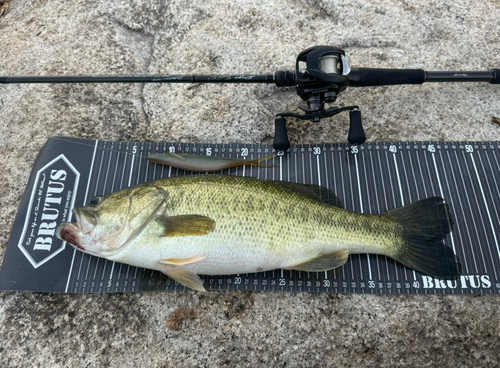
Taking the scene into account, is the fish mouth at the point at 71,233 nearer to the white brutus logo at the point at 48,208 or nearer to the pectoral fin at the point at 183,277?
the white brutus logo at the point at 48,208

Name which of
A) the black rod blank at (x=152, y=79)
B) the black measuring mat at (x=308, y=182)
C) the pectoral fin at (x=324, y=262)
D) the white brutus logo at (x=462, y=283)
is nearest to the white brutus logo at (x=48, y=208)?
the black measuring mat at (x=308, y=182)

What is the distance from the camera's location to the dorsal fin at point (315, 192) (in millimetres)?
2625

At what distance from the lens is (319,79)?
8.14 feet

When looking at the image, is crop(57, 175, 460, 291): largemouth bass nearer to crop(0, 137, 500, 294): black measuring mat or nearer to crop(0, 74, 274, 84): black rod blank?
crop(0, 137, 500, 294): black measuring mat

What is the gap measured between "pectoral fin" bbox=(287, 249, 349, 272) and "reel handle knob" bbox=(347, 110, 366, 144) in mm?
993

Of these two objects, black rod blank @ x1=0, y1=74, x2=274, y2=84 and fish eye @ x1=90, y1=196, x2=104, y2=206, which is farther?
black rod blank @ x1=0, y1=74, x2=274, y2=84

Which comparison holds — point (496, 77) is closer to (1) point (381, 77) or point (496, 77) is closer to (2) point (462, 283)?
(1) point (381, 77)

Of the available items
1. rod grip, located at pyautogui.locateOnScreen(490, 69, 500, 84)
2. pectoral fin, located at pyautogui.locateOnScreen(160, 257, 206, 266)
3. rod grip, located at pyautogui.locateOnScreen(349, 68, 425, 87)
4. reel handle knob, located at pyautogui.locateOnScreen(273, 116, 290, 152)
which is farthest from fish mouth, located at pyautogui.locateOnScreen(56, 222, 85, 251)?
rod grip, located at pyautogui.locateOnScreen(490, 69, 500, 84)

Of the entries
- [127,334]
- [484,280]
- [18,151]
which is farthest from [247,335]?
[18,151]

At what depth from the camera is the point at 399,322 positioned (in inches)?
94.3

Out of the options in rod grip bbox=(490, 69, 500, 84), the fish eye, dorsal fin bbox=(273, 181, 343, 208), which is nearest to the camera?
the fish eye

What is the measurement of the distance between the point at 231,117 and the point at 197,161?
0.63m

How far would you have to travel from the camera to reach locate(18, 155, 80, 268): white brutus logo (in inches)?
104

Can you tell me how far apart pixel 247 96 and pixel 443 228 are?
7.04 feet
